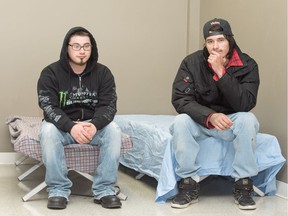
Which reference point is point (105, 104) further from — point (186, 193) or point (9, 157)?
point (9, 157)

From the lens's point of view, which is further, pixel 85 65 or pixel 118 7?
pixel 118 7

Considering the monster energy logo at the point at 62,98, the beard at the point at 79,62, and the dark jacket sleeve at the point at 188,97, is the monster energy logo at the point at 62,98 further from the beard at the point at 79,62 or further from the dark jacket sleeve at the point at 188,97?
the dark jacket sleeve at the point at 188,97

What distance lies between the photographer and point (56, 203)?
2373 millimetres

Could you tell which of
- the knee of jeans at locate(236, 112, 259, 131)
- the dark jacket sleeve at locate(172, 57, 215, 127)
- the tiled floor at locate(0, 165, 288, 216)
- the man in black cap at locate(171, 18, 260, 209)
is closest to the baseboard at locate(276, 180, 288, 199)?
the tiled floor at locate(0, 165, 288, 216)

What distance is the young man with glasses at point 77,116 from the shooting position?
243 cm

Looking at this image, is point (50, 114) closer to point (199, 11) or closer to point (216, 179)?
point (216, 179)

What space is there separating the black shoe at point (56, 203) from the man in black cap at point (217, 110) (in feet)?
1.79

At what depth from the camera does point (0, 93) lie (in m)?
3.83

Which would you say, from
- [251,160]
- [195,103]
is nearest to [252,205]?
[251,160]

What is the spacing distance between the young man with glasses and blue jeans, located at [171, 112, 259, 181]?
31cm

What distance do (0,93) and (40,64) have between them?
0.38m

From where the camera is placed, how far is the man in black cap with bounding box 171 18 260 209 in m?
2.45

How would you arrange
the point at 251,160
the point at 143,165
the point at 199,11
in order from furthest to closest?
the point at 199,11, the point at 143,165, the point at 251,160

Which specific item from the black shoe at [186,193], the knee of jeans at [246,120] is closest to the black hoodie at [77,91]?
the black shoe at [186,193]
